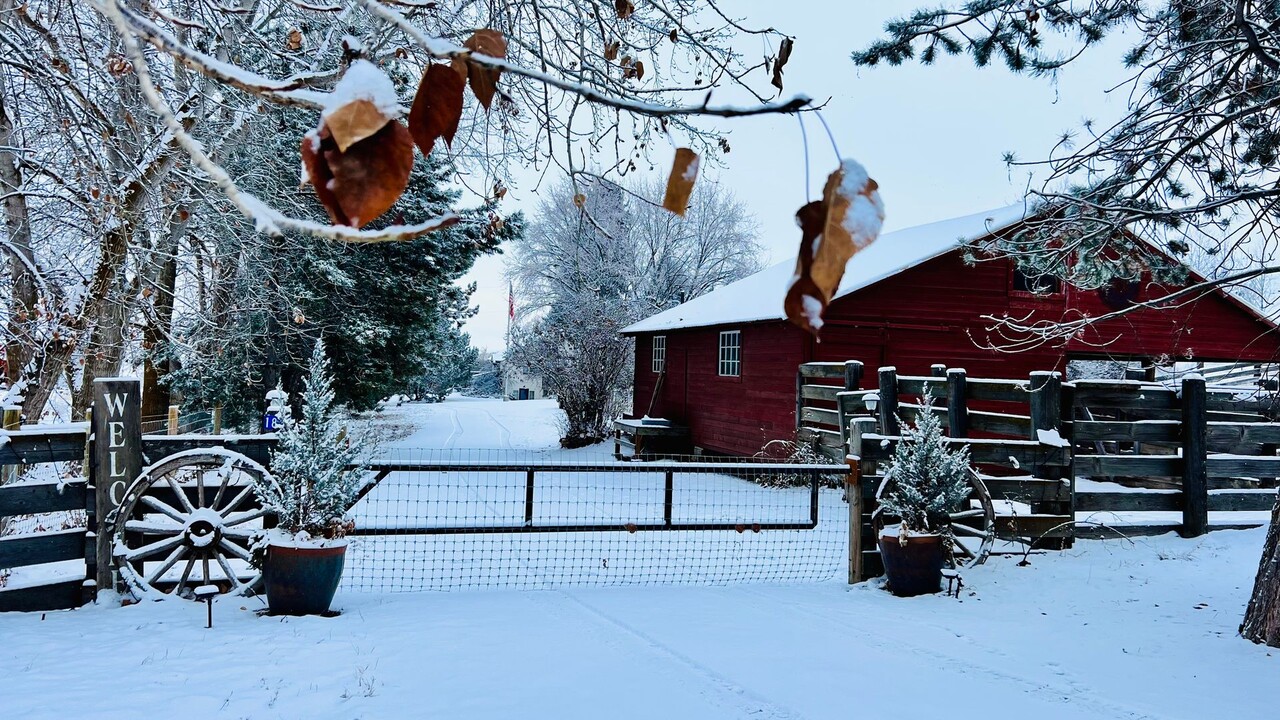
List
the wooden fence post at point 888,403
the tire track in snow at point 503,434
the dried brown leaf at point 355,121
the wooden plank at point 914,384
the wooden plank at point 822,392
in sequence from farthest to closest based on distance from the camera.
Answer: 1. the tire track in snow at point 503,434
2. the wooden plank at point 822,392
3. the wooden fence post at point 888,403
4. the wooden plank at point 914,384
5. the dried brown leaf at point 355,121

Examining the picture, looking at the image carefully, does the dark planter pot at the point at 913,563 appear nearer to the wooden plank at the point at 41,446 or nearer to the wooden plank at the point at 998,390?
the wooden plank at the point at 998,390

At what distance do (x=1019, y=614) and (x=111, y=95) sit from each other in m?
7.75

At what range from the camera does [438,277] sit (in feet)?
65.1

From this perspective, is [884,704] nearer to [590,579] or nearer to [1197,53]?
[590,579]

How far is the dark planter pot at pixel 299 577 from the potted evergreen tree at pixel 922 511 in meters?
3.99

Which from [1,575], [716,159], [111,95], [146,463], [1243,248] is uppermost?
[111,95]

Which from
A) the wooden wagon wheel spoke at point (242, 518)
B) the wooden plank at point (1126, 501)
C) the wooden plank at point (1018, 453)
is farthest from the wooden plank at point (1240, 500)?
the wooden wagon wheel spoke at point (242, 518)

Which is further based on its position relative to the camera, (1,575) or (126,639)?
(1,575)

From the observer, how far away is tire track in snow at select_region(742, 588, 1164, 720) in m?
3.99

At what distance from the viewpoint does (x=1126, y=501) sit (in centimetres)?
729

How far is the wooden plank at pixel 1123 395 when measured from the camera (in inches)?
285

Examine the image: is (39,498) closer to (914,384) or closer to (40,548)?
(40,548)

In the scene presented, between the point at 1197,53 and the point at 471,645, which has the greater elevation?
the point at 1197,53

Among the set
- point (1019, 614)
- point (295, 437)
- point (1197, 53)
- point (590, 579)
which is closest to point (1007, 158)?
point (1197, 53)
